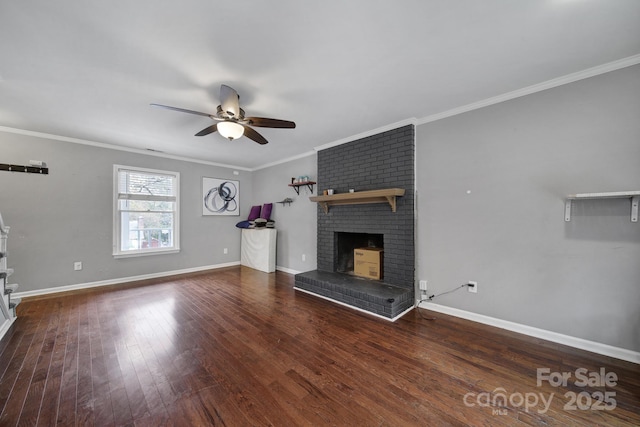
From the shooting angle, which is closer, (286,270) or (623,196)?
(623,196)

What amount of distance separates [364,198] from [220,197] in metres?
3.68

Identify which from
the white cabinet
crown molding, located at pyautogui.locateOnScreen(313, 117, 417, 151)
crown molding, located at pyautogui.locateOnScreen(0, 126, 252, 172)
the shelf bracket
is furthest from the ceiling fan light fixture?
the shelf bracket

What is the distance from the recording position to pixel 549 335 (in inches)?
88.4

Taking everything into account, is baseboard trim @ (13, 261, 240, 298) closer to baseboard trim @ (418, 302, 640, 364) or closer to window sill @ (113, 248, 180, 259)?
window sill @ (113, 248, 180, 259)

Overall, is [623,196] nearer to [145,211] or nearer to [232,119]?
[232,119]

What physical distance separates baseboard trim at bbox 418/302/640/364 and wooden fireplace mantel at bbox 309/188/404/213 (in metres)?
1.46

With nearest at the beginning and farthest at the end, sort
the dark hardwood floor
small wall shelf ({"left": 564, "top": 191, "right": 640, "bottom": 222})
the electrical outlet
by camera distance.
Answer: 1. the dark hardwood floor
2. small wall shelf ({"left": 564, "top": 191, "right": 640, "bottom": 222})
3. the electrical outlet

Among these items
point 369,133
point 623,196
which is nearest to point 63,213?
point 369,133

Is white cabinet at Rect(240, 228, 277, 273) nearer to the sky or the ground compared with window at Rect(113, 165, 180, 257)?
nearer to the ground

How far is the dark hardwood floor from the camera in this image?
1.43 m

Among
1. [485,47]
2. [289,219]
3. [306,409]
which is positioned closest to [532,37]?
[485,47]

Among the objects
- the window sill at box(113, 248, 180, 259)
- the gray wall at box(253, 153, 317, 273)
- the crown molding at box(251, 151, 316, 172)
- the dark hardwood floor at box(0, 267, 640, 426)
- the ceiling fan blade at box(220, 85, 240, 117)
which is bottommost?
the dark hardwood floor at box(0, 267, 640, 426)

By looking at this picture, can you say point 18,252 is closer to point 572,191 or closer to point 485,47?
point 485,47

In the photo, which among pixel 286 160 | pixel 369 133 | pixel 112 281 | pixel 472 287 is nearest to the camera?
pixel 472 287
